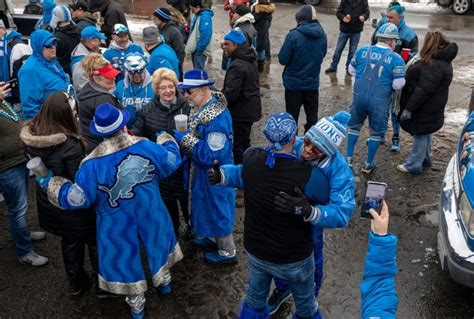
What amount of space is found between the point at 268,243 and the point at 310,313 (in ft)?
2.31

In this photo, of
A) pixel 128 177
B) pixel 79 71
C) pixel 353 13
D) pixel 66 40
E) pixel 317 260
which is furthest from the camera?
pixel 353 13

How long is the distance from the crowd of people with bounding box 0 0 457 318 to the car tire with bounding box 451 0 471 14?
12506mm

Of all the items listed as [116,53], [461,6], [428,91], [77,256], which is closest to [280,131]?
[77,256]

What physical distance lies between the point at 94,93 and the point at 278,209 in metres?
2.49

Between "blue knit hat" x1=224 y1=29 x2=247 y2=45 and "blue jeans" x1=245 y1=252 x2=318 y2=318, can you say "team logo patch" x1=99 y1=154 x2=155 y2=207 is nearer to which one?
"blue jeans" x1=245 y1=252 x2=318 y2=318

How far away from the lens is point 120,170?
3.26 meters

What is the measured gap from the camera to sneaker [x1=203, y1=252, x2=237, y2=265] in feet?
14.7

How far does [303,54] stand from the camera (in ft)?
21.7

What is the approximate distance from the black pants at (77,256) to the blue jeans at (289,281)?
1.36 metres

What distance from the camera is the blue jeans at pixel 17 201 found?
417 centimetres

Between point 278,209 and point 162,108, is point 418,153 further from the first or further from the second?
point 278,209

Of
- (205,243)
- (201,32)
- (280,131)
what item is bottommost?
(205,243)

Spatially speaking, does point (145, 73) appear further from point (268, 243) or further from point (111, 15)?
point (111, 15)

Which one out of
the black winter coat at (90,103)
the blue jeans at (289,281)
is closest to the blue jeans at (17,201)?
the black winter coat at (90,103)
